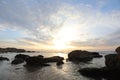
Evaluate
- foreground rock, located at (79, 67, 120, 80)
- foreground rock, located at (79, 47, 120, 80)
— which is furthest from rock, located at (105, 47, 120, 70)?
foreground rock, located at (79, 67, 120, 80)

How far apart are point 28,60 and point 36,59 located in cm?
322

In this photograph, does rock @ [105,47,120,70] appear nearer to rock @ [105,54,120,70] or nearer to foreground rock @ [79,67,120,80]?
rock @ [105,54,120,70]

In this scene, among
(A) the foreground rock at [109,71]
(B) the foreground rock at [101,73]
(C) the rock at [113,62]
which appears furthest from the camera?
(C) the rock at [113,62]

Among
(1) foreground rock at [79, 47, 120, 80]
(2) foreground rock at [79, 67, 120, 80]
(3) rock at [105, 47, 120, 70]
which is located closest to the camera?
(2) foreground rock at [79, 67, 120, 80]

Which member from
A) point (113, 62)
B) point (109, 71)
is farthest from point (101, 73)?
point (113, 62)

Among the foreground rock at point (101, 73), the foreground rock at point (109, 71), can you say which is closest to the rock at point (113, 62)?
the foreground rock at point (109, 71)

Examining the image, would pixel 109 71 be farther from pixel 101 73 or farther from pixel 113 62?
pixel 113 62

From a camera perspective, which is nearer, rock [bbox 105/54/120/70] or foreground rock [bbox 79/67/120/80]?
foreground rock [bbox 79/67/120/80]

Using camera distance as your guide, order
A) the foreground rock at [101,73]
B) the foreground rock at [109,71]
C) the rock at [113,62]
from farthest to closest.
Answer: the rock at [113,62] < the foreground rock at [109,71] < the foreground rock at [101,73]

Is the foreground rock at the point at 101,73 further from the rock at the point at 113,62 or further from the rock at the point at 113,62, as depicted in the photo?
the rock at the point at 113,62

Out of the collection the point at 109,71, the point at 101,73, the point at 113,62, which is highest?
the point at 113,62

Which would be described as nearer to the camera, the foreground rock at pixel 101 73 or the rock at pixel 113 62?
the foreground rock at pixel 101 73

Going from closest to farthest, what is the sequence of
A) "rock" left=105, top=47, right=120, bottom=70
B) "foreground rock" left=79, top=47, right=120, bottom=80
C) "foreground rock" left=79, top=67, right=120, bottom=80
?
"foreground rock" left=79, top=67, right=120, bottom=80 < "foreground rock" left=79, top=47, right=120, bottom=80 < "rock" left=105, top=47, right=120, bottom=70

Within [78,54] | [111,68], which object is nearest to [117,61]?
[111,68]
